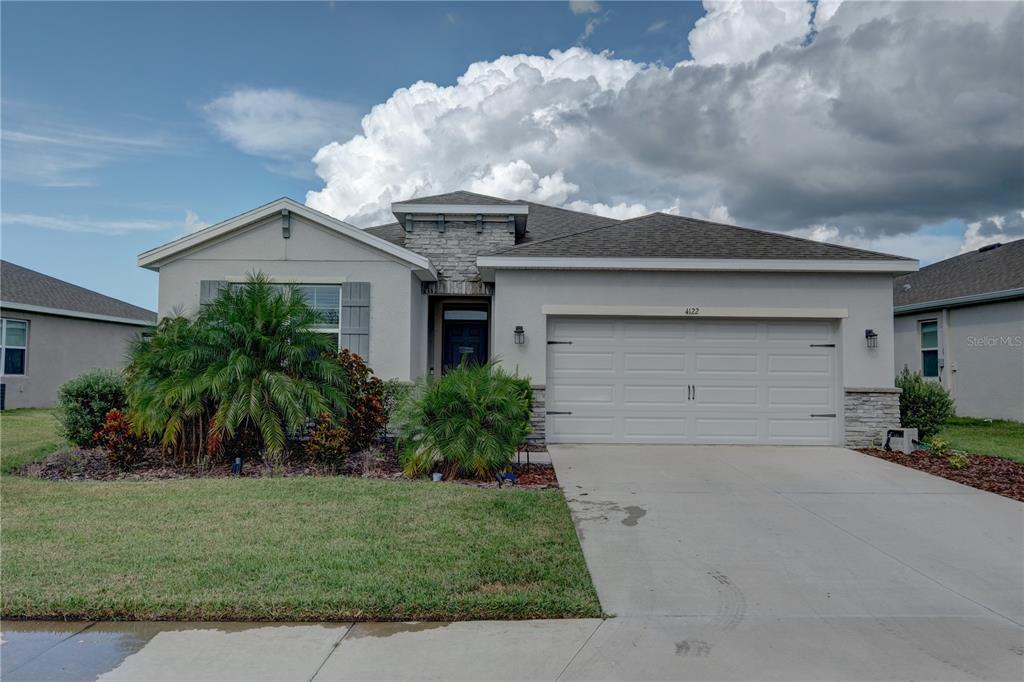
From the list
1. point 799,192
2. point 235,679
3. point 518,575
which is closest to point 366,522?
point 518,575

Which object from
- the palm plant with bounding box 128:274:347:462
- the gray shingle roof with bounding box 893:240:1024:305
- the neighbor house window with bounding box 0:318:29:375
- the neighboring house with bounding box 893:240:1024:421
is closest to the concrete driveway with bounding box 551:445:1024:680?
the palm plant with bounding box 128:274:347:462

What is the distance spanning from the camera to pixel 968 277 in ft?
54.4

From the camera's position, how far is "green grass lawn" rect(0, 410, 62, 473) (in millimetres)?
9266

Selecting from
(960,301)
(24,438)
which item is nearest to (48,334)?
(24,438)

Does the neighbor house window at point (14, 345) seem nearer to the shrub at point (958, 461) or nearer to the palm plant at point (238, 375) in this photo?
the palm plant at point (238, 375)

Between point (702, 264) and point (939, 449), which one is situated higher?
point (702, 264)

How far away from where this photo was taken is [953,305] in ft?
51.8

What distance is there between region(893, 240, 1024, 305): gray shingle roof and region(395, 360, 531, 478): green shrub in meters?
11.7

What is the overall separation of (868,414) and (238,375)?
1012 cm

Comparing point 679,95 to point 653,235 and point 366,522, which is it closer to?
point 653,235

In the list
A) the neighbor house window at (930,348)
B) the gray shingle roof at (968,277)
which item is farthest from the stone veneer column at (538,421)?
the neighbor house window at (930,348)

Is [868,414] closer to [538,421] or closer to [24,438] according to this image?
[538,421]

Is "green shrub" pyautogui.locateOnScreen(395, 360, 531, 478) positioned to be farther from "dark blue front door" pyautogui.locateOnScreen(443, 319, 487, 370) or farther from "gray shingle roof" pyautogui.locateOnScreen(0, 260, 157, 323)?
"gray shingle roof" pyautogui.locateOnScreen(0, 260, 157, 323)

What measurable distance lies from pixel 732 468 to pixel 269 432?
6.42m
